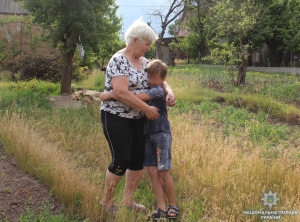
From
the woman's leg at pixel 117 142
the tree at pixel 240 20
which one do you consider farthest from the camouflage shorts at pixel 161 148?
the tree at pixel 240 20

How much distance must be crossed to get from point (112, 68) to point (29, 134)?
259cm

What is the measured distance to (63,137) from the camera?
5598 mm

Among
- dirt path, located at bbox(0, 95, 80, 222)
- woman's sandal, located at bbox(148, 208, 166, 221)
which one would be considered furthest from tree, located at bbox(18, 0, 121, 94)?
woman's sandal, located at bbox(148, 208, 166, 221)

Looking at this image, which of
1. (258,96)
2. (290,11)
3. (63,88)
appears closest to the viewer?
(258,96)

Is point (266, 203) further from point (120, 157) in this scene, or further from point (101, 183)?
point (101, 183)

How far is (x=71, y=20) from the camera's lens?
10648 millimetres

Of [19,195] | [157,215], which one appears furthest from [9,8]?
[157,215]

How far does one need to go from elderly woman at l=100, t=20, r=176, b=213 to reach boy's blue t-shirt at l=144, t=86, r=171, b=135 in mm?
63

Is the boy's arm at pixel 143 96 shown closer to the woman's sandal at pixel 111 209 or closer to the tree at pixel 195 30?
the woman's sandal at pixel 111 209

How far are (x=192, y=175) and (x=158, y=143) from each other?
1.13 m

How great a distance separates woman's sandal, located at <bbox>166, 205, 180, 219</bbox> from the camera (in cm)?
327

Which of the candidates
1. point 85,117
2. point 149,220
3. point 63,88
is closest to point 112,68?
point 149,220

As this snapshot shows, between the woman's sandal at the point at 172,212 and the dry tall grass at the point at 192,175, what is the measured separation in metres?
0.07

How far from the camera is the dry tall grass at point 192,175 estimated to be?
337 cm
